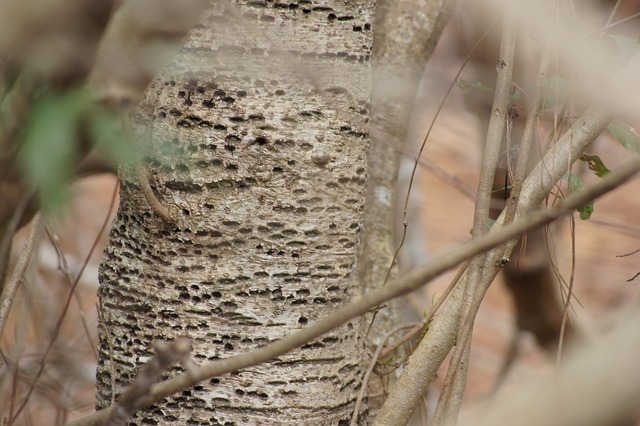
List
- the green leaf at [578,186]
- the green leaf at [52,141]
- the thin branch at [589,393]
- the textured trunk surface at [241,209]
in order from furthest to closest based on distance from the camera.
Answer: the green leaf at [578,186], the textured trunk surface at [241,209], the green leaf at [52,141], the thin branch at [589,393]

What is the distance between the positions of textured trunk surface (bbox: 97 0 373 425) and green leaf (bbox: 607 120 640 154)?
569 millimetres

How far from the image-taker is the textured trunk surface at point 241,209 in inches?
50.1

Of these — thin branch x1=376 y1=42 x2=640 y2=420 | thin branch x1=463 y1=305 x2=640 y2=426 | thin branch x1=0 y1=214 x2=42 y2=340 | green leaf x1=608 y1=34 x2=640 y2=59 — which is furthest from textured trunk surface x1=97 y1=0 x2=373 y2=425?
thin branch x1=463 y1=305 x2=640 y2=426

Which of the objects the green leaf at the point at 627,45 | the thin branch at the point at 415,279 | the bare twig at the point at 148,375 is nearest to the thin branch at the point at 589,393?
the thin branch at the point at 415,279

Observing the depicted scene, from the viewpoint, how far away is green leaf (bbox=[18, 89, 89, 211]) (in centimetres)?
61

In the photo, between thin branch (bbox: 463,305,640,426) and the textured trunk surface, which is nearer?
thin branch (bbox: 463,305,640,426)

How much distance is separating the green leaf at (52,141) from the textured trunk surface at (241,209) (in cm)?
60

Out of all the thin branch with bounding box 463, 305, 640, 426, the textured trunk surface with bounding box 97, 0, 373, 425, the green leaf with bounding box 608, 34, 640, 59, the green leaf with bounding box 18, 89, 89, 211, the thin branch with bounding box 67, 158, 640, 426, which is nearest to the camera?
the thin branch with bounding box 463, 305, 640, 426

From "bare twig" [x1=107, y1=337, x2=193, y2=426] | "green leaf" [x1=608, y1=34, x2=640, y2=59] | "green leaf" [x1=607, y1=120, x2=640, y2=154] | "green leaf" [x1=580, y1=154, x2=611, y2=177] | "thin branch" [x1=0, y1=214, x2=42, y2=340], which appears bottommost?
"thin branch" [x1=0, y1=214, x2=42, y2=340]

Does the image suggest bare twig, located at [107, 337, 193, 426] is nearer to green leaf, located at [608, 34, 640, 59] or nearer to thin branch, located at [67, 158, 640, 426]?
thin branch, located at [67, 158, 640, 426]

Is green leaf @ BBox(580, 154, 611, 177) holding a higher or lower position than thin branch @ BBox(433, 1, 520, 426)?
higher

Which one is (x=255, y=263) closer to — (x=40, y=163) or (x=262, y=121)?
(x=262, y=121)

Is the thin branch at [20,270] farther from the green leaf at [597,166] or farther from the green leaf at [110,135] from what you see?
the green leaf at [597,166]

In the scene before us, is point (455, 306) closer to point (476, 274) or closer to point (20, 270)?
point (476, 274)
